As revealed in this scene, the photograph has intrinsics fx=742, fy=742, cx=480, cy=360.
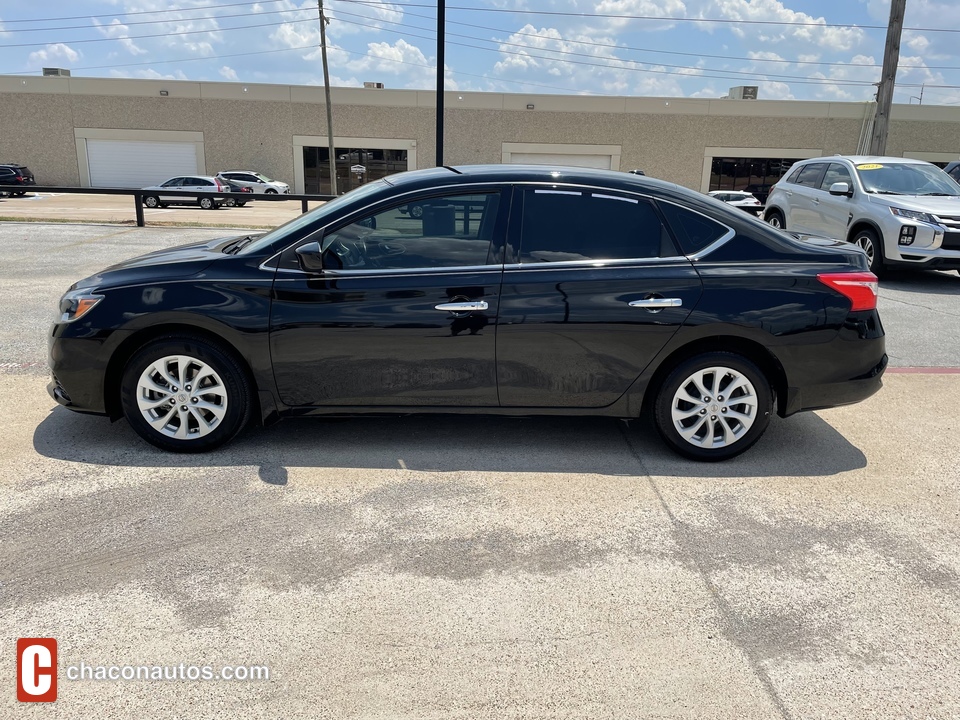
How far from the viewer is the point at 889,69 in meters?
18.3

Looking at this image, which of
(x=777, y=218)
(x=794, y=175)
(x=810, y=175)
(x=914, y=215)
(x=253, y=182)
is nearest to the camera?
(x=914, y=215)

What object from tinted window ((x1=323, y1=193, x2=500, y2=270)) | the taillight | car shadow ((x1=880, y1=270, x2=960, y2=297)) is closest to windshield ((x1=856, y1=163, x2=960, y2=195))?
car shadow ((x1=880, y1=270, x2=960, y2=297))

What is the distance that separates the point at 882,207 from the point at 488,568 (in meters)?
9.65

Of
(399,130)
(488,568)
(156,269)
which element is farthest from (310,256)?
(399,130)

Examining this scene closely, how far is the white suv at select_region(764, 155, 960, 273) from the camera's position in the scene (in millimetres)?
10047

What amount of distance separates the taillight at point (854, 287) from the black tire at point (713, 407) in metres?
0.65

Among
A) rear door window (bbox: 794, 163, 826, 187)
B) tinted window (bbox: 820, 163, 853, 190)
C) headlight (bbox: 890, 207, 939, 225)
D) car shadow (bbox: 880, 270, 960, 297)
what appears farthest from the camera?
rear door window (bbox: 794, 163, 826, 187)

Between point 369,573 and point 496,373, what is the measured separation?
4.80 ft

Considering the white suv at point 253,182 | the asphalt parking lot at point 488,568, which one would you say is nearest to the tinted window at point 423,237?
the asphalt parking lot at point 488,568

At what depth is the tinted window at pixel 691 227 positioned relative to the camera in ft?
14.1

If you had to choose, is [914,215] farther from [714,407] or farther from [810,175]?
[714,407]

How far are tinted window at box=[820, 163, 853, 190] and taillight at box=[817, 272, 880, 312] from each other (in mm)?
8142

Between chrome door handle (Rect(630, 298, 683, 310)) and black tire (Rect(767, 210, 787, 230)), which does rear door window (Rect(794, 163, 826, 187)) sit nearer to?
black tire (Rect(767, 210, 787, 230))

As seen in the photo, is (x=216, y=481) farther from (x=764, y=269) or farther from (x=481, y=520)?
(x=764, y=269)
